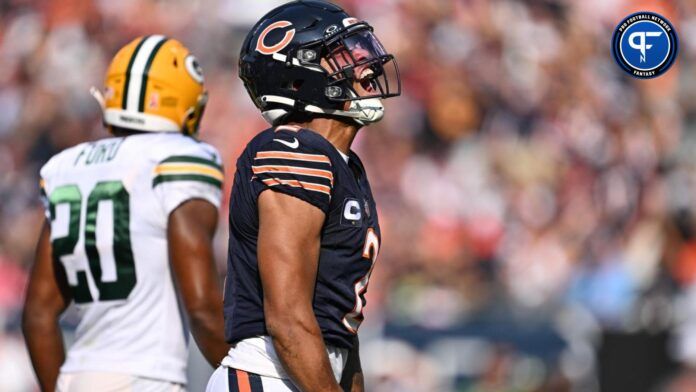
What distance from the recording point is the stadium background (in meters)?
7.90

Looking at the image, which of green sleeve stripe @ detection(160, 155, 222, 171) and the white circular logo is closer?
green sleeve stripe @ detection(160, 155, 222, 171)

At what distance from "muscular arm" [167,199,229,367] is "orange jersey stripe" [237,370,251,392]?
0.81 meters

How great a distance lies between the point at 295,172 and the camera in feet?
8.41

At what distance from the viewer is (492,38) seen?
907 centimetres

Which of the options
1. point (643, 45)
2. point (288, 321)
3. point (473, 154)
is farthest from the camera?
point (473, 154)

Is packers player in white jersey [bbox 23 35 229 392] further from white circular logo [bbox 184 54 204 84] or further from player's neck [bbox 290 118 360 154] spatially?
player's neck [bbox 290 118 360 154]

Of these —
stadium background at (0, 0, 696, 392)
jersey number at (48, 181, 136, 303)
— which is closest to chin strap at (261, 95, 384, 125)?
jersey number at (48, 181, 136, 303)

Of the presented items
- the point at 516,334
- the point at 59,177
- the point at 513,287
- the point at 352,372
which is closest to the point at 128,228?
the point at 59,177

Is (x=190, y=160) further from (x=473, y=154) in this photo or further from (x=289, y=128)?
(x=473, y=154)

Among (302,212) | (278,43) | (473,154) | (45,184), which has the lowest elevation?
(473,154)

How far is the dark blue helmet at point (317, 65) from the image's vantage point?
283 centimetres

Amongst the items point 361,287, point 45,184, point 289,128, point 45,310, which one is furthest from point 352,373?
point 45,184

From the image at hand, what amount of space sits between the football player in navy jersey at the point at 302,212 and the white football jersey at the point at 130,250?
30.2 inches

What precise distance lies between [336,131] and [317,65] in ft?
0.57
